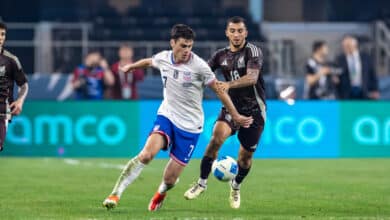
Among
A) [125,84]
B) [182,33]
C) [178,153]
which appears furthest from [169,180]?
[125,84]

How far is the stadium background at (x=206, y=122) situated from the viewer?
45.4 feet

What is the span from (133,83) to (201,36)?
7.43 metres

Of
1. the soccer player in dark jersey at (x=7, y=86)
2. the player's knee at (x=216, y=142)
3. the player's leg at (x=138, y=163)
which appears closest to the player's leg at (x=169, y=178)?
the player's leg at (x=138, y=163)

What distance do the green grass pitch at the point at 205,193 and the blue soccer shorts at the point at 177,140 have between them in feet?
1.92

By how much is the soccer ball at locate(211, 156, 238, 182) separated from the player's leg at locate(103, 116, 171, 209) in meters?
1.14

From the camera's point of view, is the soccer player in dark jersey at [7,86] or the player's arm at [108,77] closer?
the soccer player in dark jersey at [7,86]

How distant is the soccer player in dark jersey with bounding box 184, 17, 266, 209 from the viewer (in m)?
13.5

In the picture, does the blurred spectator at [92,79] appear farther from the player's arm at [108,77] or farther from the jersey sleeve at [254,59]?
the jersey sleeve at [254,59]

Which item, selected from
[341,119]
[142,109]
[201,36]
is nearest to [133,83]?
[142,109]

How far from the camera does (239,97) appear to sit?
541 inches

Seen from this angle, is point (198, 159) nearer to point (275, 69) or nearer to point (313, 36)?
point (275, 69)

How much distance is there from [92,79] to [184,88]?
12.3m

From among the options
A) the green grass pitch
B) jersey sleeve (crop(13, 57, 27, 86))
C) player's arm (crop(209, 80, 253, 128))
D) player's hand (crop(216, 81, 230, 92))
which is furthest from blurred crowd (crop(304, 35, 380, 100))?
player's arm (crop(209, 80, 253, 128))

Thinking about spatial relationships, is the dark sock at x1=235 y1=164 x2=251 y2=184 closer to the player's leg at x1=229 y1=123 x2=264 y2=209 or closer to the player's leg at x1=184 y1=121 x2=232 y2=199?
the player's leg at x1=229 y1=123 x2=264 y2=209
